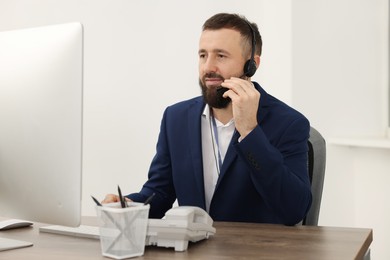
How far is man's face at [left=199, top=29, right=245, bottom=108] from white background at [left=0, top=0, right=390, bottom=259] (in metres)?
1.25

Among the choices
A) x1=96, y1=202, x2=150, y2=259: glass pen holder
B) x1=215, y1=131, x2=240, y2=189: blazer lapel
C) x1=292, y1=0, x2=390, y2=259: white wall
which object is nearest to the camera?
x1=96, y1=202, x2=150, y2=259: glass pen holder

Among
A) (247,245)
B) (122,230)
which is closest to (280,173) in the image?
(247,245)

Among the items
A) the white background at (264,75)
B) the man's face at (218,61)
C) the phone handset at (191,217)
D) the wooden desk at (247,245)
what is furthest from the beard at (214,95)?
the white background at (264,75)

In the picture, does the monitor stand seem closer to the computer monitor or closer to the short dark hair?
the computer monitor

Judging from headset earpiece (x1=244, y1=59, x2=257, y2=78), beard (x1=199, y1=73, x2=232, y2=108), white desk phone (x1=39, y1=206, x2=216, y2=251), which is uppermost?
headset earpiece (x1=244, y1=59, x2=257, y2=78)

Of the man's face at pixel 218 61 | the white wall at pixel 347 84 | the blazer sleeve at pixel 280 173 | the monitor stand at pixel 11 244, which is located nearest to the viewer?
the monitor stand at pixel 11 244

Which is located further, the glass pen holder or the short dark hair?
the short dark hair

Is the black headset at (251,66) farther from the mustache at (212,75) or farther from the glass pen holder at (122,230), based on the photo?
the glass pen holder at (122,230)

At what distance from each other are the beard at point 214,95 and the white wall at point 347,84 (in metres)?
1.33

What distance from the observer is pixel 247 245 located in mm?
1455

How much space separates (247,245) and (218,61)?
808 mm

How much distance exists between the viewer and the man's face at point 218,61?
6.73 ft

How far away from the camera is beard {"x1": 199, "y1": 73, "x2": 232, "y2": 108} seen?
2025 millimetres

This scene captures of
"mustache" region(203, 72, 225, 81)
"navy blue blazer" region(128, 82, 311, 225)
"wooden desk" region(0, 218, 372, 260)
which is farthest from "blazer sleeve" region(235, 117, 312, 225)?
"mustache" region(203, 72, 225, 81)
